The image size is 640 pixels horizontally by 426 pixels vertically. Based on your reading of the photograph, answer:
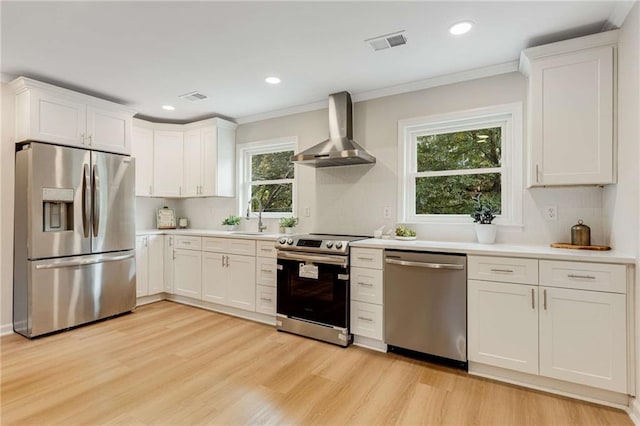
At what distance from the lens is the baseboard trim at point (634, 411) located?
1868mm

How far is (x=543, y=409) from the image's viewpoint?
6.61ft

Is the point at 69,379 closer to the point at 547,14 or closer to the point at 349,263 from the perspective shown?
the point at 349,263

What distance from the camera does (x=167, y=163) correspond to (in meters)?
4.67

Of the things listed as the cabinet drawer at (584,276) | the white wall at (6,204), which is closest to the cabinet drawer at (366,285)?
the cabinet drawer at (584,276)

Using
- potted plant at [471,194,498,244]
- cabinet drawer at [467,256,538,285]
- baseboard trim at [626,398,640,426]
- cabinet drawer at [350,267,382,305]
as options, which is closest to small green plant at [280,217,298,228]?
cabinet drawer at [350,267,382,305]

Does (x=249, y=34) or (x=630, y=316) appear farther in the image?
(x=249, y=34)

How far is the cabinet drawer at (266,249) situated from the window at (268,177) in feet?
2.35

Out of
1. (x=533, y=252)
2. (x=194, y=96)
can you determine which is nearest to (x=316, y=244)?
(x=533, y=252)

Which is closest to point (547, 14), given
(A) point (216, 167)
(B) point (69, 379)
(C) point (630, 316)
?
(C) point (630, 316)

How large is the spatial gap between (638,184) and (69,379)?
3.94 metres

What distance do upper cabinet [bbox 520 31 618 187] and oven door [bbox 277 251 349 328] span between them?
1.78 m

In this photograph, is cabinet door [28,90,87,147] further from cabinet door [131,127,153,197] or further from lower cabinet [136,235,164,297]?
lower cabinet [136,235,164,297]

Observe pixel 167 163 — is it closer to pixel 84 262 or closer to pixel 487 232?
pixel 84 262

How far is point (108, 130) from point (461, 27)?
370 centimetres
